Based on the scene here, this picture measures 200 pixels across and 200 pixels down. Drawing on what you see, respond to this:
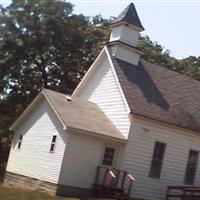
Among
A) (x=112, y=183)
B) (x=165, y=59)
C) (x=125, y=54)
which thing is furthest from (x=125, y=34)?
(x=165, y=59)

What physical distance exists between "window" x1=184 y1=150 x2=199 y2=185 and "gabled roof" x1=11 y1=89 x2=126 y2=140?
4.99 metres

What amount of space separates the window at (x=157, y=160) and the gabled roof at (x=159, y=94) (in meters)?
1.38

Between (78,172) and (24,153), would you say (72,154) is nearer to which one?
(78,172)

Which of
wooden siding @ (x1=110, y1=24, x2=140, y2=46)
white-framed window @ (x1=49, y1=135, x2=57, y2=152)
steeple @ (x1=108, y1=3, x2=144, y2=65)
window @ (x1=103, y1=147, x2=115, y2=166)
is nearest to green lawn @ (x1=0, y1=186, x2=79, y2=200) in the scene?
white-framed window @ (x1=49, y1=135, x2=57, y2=152)

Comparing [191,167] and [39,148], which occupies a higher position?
[191,167]

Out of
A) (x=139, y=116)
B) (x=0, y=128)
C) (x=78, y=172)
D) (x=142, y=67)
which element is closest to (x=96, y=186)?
(x=78, y=172)

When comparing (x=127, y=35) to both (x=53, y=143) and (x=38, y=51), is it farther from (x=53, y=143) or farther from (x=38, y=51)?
(x=38, y=51)

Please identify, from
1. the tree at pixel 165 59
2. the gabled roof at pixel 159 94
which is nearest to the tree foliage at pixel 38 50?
the tree at pixel 165 59

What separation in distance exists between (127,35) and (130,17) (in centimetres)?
110

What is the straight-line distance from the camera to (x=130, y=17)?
31.4 meters

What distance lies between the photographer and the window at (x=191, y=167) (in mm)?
29584

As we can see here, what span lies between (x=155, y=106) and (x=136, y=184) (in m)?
4.26

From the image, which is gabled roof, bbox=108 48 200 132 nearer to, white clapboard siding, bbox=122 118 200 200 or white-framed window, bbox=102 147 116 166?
white clapboard siding, bbox=122 118 200 200

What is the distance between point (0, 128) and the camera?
43156 mm
